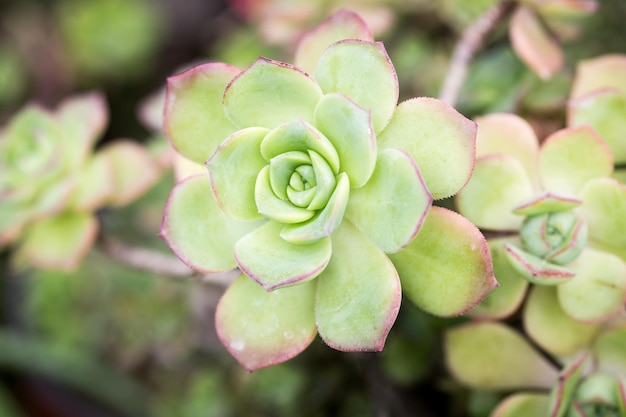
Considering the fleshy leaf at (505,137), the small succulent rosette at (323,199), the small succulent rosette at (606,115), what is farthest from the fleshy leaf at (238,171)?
the small succulent rosette at (606,115)

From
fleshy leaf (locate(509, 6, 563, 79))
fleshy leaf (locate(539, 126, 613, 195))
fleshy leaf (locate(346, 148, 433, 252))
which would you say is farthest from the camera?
fleshy leaf (locate(509, 6, 563, 79))

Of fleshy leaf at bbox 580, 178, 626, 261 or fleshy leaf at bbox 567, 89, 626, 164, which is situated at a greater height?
fleshy leaf at bbox 567, 89, 626, 164

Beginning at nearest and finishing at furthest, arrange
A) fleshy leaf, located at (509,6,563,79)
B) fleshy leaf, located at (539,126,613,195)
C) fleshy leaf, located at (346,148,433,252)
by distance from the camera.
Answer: fleshy leaf, located at (346,148,433,252), fleshy leaf, located at (539,126,613,195), fleshy leaf, located at (509,6,563,79)

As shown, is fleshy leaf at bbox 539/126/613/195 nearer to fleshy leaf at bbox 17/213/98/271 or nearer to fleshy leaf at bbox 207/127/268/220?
fleshy leaf at bbox 207/127/268/220

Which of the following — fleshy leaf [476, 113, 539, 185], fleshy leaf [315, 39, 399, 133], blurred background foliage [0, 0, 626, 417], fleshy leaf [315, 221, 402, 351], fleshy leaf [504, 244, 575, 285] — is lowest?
blurred background foliage [0, 0, 626, 417]

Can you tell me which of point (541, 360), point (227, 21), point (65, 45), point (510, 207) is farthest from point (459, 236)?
point (65, 45)

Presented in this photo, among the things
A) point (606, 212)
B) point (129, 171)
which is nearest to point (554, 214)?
point (606, 212)

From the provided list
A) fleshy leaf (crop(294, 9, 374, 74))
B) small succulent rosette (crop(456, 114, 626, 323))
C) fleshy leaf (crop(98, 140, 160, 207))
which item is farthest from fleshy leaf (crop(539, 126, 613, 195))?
fleshy leaf (crop(98, 140, 160, 207))
